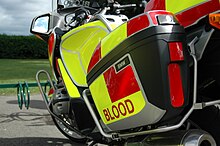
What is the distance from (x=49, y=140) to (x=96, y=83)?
92.8 inches

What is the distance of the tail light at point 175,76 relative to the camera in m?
1.60

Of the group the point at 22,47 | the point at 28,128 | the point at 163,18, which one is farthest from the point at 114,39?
the point at 22,47

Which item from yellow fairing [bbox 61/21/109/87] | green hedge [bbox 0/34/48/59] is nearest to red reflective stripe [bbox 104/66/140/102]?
yellow fairing [bbox 61/21/109/87]

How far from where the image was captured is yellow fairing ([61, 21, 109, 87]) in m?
2.74

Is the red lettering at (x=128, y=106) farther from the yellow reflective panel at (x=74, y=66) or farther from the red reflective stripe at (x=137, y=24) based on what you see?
the yellow reflective panel at (x=74, y=66)

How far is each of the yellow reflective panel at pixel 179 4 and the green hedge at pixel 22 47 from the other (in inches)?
1007

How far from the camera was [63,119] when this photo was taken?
310 centimetres

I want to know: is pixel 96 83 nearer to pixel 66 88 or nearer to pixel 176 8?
pixel 176 8

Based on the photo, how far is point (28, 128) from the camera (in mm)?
4617

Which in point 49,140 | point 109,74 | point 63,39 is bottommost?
point 49,140

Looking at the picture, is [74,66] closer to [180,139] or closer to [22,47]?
[180,139]

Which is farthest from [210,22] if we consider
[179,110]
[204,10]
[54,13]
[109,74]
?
[54,13]

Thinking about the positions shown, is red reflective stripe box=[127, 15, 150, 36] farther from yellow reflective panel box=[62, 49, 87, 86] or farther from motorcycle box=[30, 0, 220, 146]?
yellow reflective panel box=[62, 49, 87, 86]

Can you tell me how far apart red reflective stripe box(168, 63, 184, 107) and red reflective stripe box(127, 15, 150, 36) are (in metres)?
0.25
